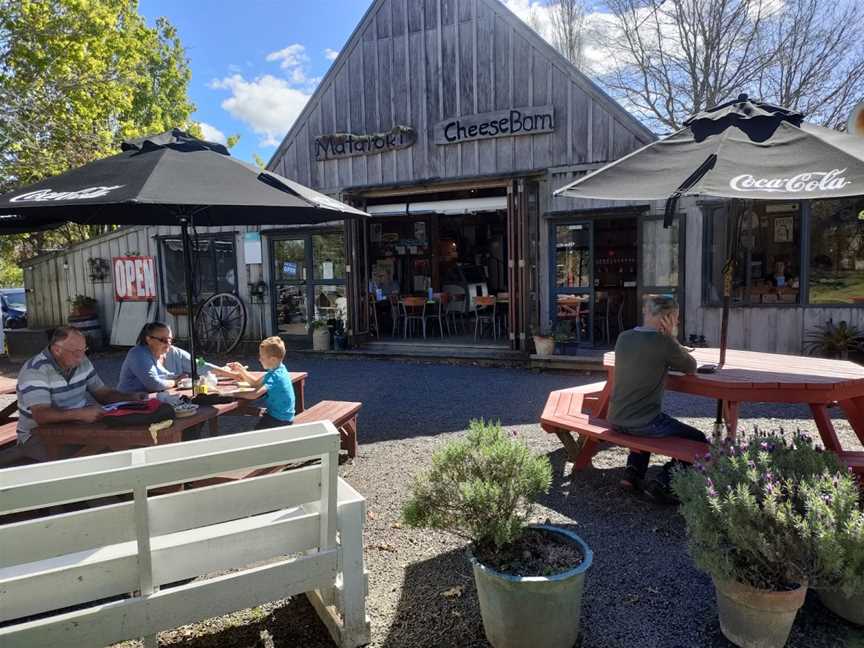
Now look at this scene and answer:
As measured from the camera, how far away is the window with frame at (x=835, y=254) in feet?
25.1

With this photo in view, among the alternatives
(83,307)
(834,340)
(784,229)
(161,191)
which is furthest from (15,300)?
(834,340)

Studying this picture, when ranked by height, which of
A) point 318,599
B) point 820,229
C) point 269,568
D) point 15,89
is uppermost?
point 15,89

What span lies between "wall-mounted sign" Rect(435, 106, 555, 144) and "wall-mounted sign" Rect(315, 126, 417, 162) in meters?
0.60

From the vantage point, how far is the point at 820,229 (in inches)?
306

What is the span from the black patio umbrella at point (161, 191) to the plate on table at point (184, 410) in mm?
596

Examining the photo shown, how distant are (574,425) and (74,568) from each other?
3.07 metres

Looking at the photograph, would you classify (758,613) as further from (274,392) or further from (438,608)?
(274,392)

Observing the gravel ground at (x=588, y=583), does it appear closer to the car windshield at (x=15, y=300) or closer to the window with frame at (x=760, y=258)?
the window with frame at (x=760, y=258)

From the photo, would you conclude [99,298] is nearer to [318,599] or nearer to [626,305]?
[626,305]

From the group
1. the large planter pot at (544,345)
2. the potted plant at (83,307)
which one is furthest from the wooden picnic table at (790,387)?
the potted plant at (83,307)

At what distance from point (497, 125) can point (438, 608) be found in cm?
786

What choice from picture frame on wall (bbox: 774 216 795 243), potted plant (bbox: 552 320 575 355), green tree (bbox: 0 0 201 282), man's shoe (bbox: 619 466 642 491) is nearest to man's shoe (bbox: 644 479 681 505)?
man's shoe (bbox: 619 466 642 491)

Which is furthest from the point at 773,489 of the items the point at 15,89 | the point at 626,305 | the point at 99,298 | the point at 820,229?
the point at 15,89

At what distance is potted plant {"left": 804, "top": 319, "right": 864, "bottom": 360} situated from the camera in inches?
292
